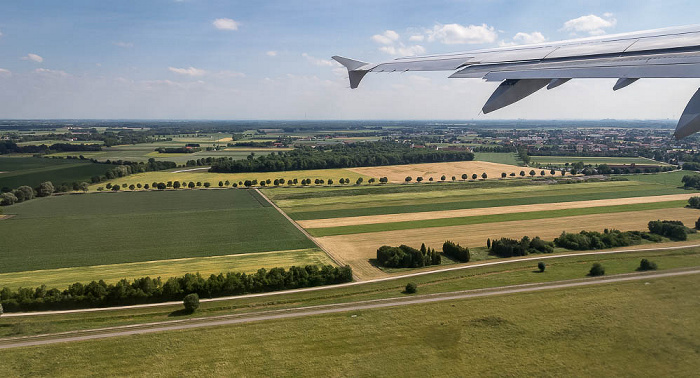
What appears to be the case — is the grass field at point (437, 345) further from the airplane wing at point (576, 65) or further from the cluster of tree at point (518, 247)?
the airplane wing at point (576, 65)

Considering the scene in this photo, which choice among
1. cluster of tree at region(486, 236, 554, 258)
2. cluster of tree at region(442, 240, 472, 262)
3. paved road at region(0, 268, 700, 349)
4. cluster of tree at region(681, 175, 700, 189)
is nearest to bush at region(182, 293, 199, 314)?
paved road at region(0, 268, 700, 349)

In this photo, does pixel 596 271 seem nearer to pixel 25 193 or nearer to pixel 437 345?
pixel 437 345

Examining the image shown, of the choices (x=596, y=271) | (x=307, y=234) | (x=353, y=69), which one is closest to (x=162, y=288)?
(x=307, y=234)

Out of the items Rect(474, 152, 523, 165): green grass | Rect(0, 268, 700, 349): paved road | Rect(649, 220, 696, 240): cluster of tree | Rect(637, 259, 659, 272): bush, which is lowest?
Rect(0, 268, 700, 349): paved road

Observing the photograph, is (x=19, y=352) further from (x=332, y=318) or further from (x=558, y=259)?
(x=558, y=259)

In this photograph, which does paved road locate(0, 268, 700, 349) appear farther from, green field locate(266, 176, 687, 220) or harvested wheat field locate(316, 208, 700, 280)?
→ green field locate(266, 176, 687, 220)

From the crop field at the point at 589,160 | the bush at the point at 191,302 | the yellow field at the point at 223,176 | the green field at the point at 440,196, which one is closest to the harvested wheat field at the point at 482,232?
the green field at the point at 440,196

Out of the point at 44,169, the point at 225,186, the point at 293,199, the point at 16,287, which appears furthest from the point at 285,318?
the point at 44,169
